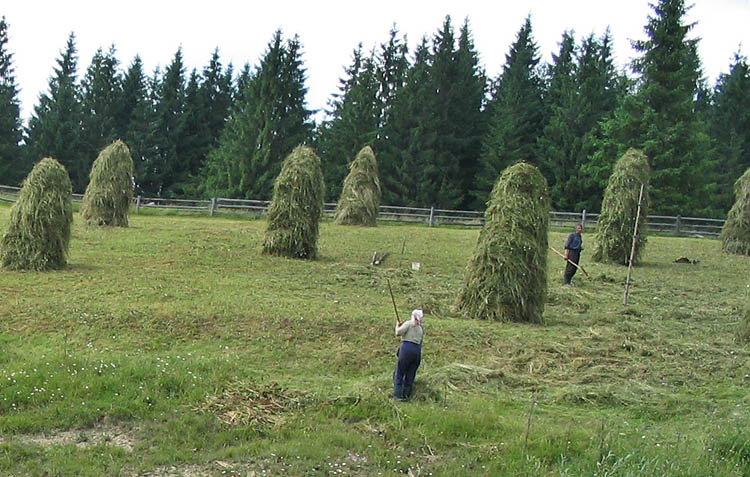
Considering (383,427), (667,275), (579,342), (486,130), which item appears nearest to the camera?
(383,427)

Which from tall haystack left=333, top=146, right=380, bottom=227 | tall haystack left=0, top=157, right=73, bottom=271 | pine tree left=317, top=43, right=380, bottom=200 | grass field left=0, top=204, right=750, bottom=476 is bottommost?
grass field left=0, top=204, right=750, bottom=476

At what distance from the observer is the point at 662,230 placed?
1350 inches

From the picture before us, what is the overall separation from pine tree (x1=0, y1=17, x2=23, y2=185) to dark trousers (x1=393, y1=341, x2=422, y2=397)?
4443 cm

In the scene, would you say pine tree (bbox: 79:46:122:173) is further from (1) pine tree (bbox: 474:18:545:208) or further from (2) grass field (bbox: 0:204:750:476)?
(2) grass field (bbox: 0:204:750:476)

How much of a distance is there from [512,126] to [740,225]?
19604mm

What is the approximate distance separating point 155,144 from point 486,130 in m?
22.8

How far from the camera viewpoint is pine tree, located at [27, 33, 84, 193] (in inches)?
1841

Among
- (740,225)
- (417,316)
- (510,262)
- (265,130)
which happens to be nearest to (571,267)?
(510,262)

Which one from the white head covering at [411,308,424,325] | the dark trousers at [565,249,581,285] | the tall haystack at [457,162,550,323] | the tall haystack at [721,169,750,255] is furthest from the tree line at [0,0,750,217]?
the white head covering at [411,308,424,325]

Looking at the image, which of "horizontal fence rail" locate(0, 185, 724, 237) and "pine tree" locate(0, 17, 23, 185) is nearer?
"horizontal fence rail" locate(0, 185, 724, 237)

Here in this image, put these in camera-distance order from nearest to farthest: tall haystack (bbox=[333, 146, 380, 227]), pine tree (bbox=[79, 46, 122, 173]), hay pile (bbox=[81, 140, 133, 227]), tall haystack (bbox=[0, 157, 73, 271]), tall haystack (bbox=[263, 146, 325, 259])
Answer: tall haystack (bbox=[0, 157, 73, 271])
tall haystack (bbox=[263, 146, 325, 259])
hay pile (bbox=[81, 140, 133, 227])
tall haystack (bbox=[333, 146, 380, 227])
pine tree (bbox=[79, 46, 122, 173])

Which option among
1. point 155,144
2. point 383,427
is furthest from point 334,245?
point 155,144

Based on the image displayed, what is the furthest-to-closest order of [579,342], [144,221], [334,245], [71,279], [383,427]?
[144,221] < [334,245] < [71,279] < [579,342] < [383,427]

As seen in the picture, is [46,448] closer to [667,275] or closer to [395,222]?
[667,275]
